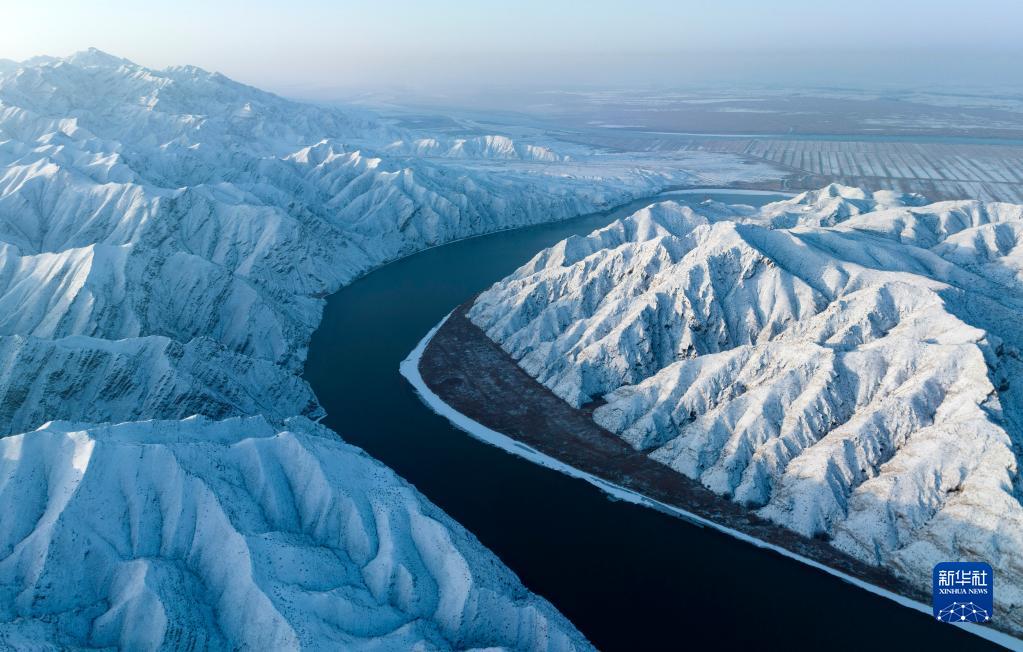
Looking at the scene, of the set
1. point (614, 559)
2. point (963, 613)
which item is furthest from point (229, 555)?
point (963, 613)

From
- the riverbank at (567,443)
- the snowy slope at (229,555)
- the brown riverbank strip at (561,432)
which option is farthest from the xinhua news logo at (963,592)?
the snowy slope at (229,555)

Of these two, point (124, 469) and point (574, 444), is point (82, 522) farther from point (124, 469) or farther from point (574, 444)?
point (574, 444)

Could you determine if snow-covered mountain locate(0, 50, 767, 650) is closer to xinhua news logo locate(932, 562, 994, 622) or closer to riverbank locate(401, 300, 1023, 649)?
riverbank locate(401, 300, 1023, 649)

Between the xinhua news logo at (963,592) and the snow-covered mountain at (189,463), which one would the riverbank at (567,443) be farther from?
the snow-covered mountain at (189,463)

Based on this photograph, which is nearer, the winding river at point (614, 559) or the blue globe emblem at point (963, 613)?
the winding river at point (614, 559)

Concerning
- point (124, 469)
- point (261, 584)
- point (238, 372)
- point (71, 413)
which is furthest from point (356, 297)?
point (261, 584)

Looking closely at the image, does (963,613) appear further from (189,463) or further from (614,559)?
(189,463)

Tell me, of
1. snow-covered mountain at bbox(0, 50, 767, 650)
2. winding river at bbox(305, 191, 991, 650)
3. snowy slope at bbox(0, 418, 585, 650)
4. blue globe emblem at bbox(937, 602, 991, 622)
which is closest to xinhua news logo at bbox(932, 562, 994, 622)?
blue globe emblem at bbox(937, 602, 991, 622)
